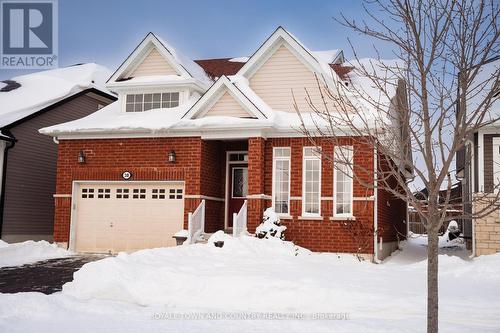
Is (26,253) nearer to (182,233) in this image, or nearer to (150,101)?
(182,233)

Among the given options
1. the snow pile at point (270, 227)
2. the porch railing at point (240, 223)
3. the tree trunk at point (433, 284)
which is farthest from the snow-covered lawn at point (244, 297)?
the snow pile at point (270, 227)

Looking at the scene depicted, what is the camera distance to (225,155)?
1805 cm

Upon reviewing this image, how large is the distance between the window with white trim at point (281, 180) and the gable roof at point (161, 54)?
14.2ft

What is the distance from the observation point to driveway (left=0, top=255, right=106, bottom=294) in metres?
10.3

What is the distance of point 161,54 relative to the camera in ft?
62.1

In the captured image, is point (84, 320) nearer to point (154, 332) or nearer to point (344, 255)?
point (154, 332)

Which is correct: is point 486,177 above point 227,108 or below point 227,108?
below

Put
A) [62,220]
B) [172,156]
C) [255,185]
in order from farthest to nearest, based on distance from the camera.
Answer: [62,220] → [172,156] → [255,185]

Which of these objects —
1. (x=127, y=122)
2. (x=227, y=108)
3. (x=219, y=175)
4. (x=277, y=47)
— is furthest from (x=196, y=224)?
(x=277, y=47)

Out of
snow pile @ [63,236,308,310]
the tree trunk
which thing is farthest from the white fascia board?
the tree trunk

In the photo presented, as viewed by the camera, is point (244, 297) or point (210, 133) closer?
point (244, 297)

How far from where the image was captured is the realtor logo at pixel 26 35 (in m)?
17.9

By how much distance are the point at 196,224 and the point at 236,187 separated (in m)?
2.72

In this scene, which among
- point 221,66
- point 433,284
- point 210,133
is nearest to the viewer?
point 433,284
